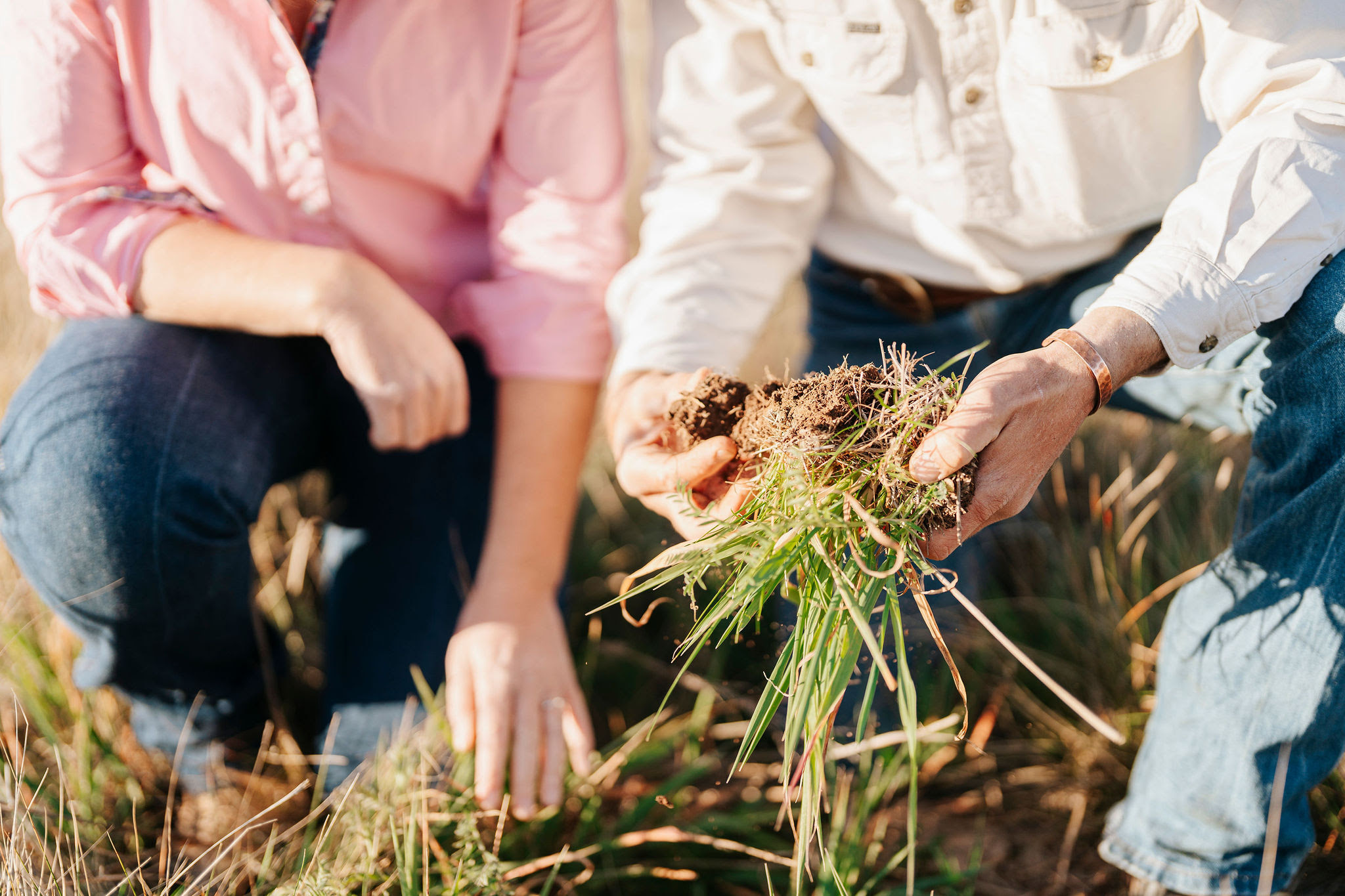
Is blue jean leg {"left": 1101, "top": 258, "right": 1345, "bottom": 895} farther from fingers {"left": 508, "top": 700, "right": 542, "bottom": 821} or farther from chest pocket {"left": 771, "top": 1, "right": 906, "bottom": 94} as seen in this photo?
fingers {"left": 508, "top": 700, "right": 542, "bottom": 821}

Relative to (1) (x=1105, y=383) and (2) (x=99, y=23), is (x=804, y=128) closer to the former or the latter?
(1) (x=1105, y=383)

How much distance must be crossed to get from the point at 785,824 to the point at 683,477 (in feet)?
2.52

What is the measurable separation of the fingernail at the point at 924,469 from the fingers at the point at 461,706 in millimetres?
763

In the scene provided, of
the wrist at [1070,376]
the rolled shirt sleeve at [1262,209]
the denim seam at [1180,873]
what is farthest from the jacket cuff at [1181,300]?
the denim seam at [1180,873]

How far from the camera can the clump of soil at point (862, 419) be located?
3.20 feet

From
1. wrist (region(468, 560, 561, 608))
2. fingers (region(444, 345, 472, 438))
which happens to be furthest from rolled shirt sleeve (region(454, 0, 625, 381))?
wrist (region(468, 560, 561, 608))

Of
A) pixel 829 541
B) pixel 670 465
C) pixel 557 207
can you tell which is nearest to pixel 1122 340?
pixel 829 541

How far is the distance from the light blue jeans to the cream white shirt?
12 cm

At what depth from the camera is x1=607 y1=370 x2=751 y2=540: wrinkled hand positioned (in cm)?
108

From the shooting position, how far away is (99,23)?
1.26 meters

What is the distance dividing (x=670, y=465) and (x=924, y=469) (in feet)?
1.11

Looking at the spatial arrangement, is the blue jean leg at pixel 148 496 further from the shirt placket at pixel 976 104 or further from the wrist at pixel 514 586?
the shirt placket at pixel 976 104

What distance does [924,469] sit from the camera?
0.94 m

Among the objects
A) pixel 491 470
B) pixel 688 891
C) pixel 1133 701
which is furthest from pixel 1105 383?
pixel 491 470
